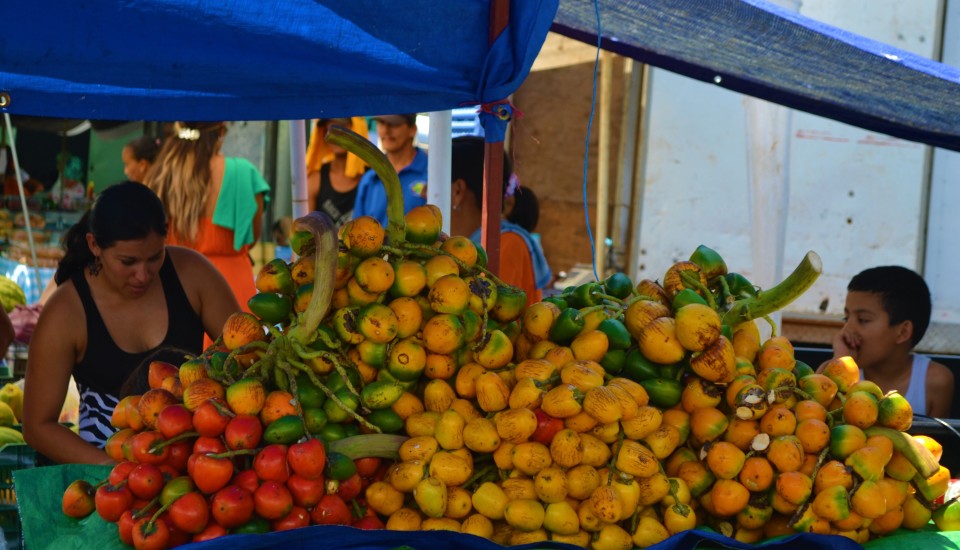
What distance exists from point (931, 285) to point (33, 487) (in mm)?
5594

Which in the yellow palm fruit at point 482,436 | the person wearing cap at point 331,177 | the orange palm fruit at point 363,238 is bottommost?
the yellow palm fruit at point 482,436

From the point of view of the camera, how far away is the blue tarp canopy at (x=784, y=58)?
10.2ft

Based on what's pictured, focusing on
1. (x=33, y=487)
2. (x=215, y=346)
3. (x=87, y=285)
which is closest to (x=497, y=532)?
(x=215, y=346)

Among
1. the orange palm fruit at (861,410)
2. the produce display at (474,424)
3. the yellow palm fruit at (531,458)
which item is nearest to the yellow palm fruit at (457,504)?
the produce display at (474,424)

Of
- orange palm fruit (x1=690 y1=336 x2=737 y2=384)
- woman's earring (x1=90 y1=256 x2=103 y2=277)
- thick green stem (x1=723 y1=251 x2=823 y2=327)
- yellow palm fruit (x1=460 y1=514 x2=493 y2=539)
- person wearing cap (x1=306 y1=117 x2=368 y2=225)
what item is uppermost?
person wearing cap (x1=306 y1=117 x2=368 y2=225)

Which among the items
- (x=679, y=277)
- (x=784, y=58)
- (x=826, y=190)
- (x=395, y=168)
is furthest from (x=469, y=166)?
(x=826, y=190)

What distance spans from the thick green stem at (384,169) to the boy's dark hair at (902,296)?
6.77ft

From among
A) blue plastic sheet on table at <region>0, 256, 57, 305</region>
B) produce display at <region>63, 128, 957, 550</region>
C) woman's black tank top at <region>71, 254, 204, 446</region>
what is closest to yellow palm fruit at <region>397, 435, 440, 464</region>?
produce display at <region>63, 128, 957, 550</region>

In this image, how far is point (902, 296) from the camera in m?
3.57

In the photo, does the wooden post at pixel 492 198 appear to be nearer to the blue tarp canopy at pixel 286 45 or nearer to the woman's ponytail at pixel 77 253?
the blue tarp canopy at pixel 286 45

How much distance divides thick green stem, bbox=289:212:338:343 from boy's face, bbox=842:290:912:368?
2.27 m

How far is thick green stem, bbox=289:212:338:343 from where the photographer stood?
2174mm

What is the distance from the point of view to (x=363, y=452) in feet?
7.14

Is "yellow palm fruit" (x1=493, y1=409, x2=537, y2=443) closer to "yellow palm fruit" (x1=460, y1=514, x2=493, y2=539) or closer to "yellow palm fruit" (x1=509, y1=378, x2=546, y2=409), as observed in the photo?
"yellow palm fruit" (x1=509, y1=378, x2=546, y2=409)
